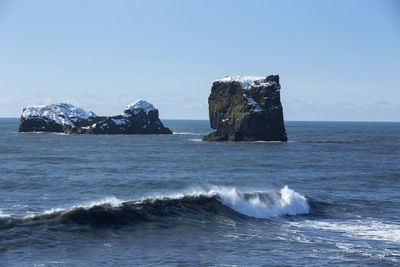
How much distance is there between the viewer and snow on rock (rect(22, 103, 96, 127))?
144750 mm

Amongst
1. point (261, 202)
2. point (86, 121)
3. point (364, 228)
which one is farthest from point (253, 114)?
point (364, 228)

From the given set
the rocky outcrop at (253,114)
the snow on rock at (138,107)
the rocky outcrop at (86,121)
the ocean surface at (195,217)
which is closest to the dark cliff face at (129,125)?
the rocky outcrop at (86,121)

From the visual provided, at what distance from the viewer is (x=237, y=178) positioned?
1839 inches

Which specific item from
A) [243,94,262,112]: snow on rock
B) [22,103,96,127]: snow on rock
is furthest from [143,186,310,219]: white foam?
[22,103,96,127]: snow on rock

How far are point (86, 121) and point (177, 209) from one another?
12210 cm

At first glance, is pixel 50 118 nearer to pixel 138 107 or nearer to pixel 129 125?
pixel 129 125

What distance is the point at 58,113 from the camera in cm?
14550

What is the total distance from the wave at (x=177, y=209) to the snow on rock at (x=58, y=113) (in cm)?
11908

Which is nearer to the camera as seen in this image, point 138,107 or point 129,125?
point 138,107

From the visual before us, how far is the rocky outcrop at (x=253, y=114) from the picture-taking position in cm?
10362

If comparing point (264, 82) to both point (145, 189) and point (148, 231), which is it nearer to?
point (145, 189)

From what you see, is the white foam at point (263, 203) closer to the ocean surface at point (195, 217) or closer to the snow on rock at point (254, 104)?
the ocean surface at point (195, 217)

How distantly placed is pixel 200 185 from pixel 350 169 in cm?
2172

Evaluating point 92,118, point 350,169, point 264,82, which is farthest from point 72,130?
point 350,169
